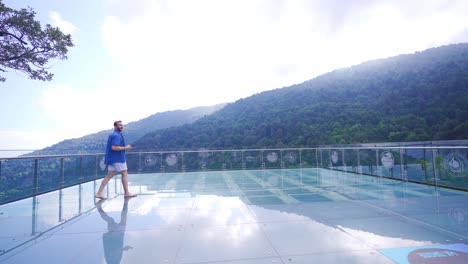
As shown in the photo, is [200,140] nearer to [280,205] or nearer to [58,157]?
[58,157]

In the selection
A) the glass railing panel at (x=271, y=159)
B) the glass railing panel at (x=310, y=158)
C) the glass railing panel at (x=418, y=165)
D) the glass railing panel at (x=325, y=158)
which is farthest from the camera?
the glass railing panel at (x=271, y=159)

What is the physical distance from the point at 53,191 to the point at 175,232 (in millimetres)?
4500

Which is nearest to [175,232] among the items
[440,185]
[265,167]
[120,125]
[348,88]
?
[120,125]

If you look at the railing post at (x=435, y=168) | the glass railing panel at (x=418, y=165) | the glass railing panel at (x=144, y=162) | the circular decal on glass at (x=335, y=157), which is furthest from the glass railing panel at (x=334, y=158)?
the glass railing panel at (x=144, y=162)

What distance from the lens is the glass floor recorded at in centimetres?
225

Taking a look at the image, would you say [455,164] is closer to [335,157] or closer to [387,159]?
[387,159]

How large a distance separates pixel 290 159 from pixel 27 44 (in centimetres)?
932

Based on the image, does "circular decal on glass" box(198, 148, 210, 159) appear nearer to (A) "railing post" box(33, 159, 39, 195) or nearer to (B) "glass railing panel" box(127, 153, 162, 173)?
(B) "glass railing panel" box(127, 153, 162, 173)

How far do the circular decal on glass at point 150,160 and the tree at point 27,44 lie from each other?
14.0 ft

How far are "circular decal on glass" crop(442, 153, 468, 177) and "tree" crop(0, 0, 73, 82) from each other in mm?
9490

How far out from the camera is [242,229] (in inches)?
117

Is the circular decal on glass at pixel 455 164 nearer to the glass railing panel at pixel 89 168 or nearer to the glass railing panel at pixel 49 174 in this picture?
the glass railing panel at pixel 49 174

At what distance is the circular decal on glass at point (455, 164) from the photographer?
4.90 m

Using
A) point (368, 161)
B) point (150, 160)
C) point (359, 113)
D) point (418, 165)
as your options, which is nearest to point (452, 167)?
point (418, 165)
